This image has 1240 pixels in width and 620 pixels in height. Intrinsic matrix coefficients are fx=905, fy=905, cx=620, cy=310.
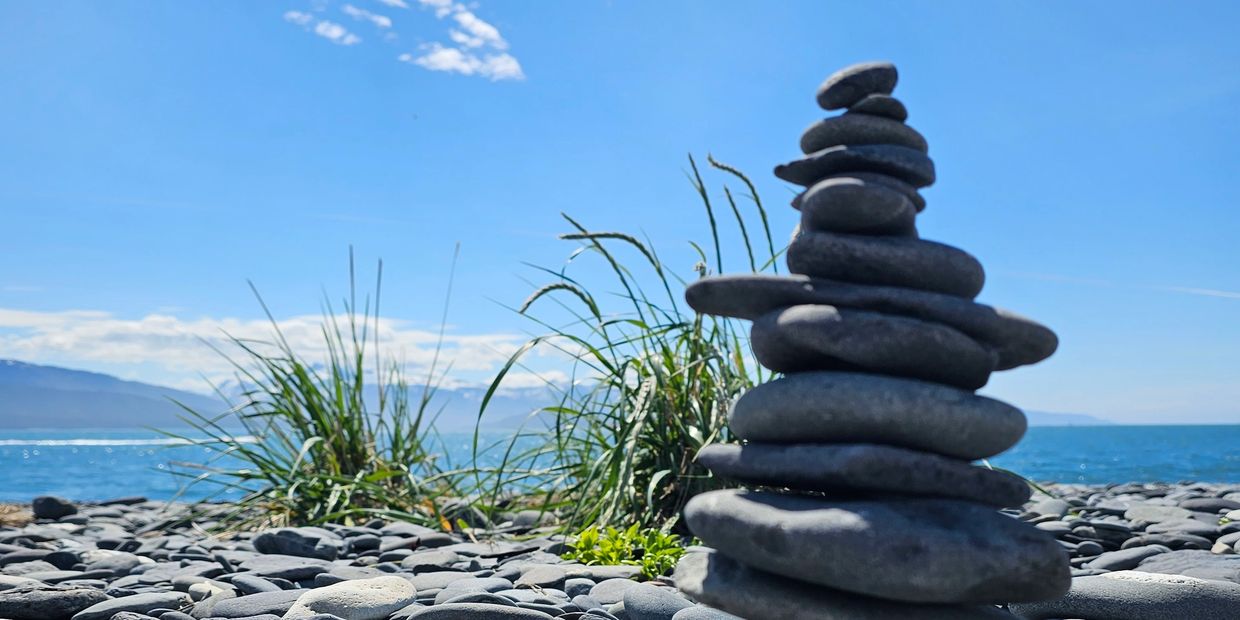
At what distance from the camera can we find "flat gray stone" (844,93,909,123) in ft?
6.88

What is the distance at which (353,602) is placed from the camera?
2.52m

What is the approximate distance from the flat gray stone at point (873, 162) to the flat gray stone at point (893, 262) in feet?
0.57

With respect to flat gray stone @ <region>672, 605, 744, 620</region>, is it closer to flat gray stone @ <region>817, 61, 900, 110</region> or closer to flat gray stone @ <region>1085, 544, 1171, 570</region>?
flat gray stone @ <region>817, 61, 900, 110</region>

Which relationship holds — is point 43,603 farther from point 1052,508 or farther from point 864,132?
point 1052,508

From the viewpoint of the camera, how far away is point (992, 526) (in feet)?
5.68

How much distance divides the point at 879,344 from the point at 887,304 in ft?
0.35

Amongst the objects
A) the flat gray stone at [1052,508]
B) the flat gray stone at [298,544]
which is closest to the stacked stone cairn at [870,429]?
the flat gray stone at [298,544]

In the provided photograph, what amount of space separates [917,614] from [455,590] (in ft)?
4.72

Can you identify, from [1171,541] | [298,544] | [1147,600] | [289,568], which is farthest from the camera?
[298,544]

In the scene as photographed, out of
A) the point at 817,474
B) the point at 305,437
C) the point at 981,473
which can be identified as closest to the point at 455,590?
the point at 817,474

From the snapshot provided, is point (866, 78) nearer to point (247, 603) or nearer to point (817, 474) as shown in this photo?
point (817, 474)

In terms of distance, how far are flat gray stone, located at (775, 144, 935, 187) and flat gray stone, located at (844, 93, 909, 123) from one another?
3.7 inches

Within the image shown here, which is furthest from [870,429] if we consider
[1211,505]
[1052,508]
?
[1211,505]

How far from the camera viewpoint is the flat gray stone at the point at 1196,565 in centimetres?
281
